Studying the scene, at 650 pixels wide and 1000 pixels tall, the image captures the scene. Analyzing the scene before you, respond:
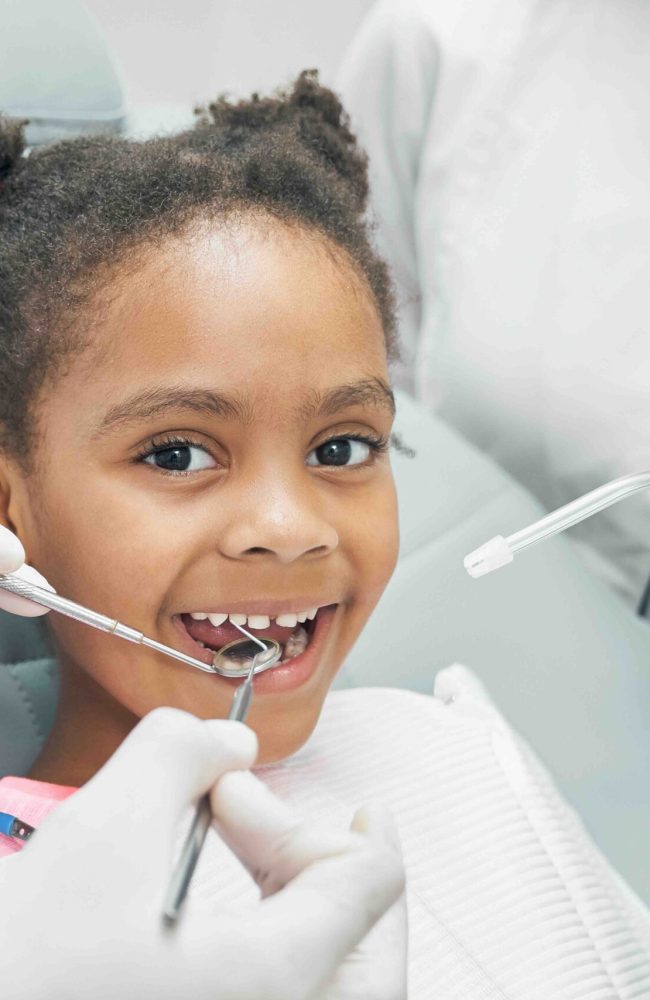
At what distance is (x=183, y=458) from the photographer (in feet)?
2.79

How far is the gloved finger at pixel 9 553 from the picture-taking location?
77 cm

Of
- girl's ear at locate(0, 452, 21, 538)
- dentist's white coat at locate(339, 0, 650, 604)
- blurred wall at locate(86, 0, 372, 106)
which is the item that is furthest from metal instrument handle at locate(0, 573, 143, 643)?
blurred wall at locate(86, 0, 372, 106)

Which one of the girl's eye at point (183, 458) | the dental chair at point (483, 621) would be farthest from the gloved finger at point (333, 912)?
the dental chair at point (483, 621)

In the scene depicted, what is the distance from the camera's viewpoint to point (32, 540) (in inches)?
35.2

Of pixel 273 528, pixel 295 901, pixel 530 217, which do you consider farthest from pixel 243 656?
pixel 530 217

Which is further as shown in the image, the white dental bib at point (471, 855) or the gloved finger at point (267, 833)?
the white dental bib at point (471, 855)

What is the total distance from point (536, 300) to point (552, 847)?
2.56ft

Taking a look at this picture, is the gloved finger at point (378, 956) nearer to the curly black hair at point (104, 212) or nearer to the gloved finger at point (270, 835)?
the gloved finger at point (270, 835)

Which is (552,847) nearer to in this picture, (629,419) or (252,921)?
(252,921)

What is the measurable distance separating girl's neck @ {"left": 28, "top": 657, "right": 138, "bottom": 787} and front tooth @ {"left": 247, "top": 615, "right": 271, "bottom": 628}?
0.50ft

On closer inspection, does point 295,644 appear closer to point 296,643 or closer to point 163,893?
point 296,643

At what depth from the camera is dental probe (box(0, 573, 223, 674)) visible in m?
0.78

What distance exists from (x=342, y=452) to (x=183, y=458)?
14 cm

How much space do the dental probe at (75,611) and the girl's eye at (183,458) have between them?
0.40 ft
